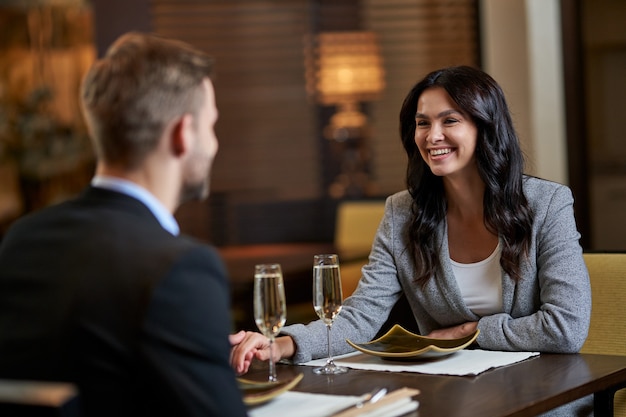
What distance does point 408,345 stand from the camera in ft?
7.13

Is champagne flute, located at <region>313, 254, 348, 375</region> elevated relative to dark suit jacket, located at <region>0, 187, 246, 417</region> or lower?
lower

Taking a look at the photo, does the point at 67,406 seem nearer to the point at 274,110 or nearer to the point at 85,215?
the point at 85,215

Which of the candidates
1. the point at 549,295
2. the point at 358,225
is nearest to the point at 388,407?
the point at 549,295

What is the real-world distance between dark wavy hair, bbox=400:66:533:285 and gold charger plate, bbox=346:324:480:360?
33cm

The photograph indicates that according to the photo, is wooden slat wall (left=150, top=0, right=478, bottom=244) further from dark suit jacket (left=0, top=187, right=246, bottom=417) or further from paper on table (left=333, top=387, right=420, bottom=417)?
dark suit jacket (left=0, top=187, right=246, bottom=417)

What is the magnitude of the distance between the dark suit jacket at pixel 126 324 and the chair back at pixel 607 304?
4.84ft

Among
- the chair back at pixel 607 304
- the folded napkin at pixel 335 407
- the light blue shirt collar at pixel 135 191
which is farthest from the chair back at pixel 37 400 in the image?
the chair back at pixel 607 304

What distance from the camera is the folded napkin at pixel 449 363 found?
6.58 feet

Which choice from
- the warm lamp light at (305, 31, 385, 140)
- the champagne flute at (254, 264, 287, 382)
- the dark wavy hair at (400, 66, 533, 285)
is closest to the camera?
the champagne flute at (254, 264, 287, 382)

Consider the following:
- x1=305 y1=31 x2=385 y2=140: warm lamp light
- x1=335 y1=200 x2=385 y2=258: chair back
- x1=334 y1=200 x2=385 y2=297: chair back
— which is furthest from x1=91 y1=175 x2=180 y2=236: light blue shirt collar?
x1=305 y1=31 x2=385 y2=140: warm lamp light

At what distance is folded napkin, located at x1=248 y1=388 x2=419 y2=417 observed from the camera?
1.60 metres

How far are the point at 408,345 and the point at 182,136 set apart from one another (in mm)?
940

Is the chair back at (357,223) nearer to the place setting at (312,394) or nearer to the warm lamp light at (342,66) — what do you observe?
the warm lamp light at (342,66)

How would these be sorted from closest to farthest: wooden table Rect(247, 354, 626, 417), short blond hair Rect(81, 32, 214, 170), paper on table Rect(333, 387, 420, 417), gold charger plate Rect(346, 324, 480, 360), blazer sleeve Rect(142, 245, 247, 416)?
blazer sleeve Rect(142, 245, 247, 416)
short blond hair Rect(81, 32, 214, 170)
paper on table Rect(333, 387, 420, 417)
wooden table Rect(247, 354, 626, 417)
gold charger plate Rect(346, 324, 480, 360)
